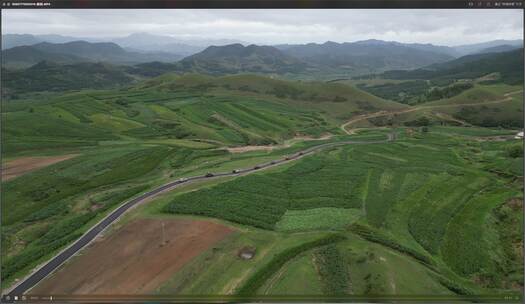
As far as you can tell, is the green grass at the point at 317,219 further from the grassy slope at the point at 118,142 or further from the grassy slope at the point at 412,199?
the grassy slope at the point at 118,142

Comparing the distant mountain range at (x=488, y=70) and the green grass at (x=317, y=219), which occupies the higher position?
the distant mountain range at (x=488, y=70)

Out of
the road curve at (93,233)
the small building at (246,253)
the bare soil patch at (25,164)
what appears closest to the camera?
the road curve at (93,233)

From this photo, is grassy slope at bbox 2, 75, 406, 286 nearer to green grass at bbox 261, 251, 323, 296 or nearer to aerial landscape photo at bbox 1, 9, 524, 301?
aerial landscape photo at bbox 1, 9, 524, 301

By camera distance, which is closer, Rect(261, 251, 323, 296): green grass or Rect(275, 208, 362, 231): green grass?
Rect(261, 251, 323, 296): green grass

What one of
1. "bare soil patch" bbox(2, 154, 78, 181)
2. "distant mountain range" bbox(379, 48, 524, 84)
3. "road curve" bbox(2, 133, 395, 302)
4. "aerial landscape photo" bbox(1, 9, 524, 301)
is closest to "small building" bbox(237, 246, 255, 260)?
"aerial landscape photo" bbox(1, 9, 524, 301)

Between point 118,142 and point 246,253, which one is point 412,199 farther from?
point 118,142

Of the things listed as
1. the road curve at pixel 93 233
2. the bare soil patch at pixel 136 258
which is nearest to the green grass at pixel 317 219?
the bare soil patch at pixel 136 258

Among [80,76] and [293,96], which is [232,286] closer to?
[293,96]
